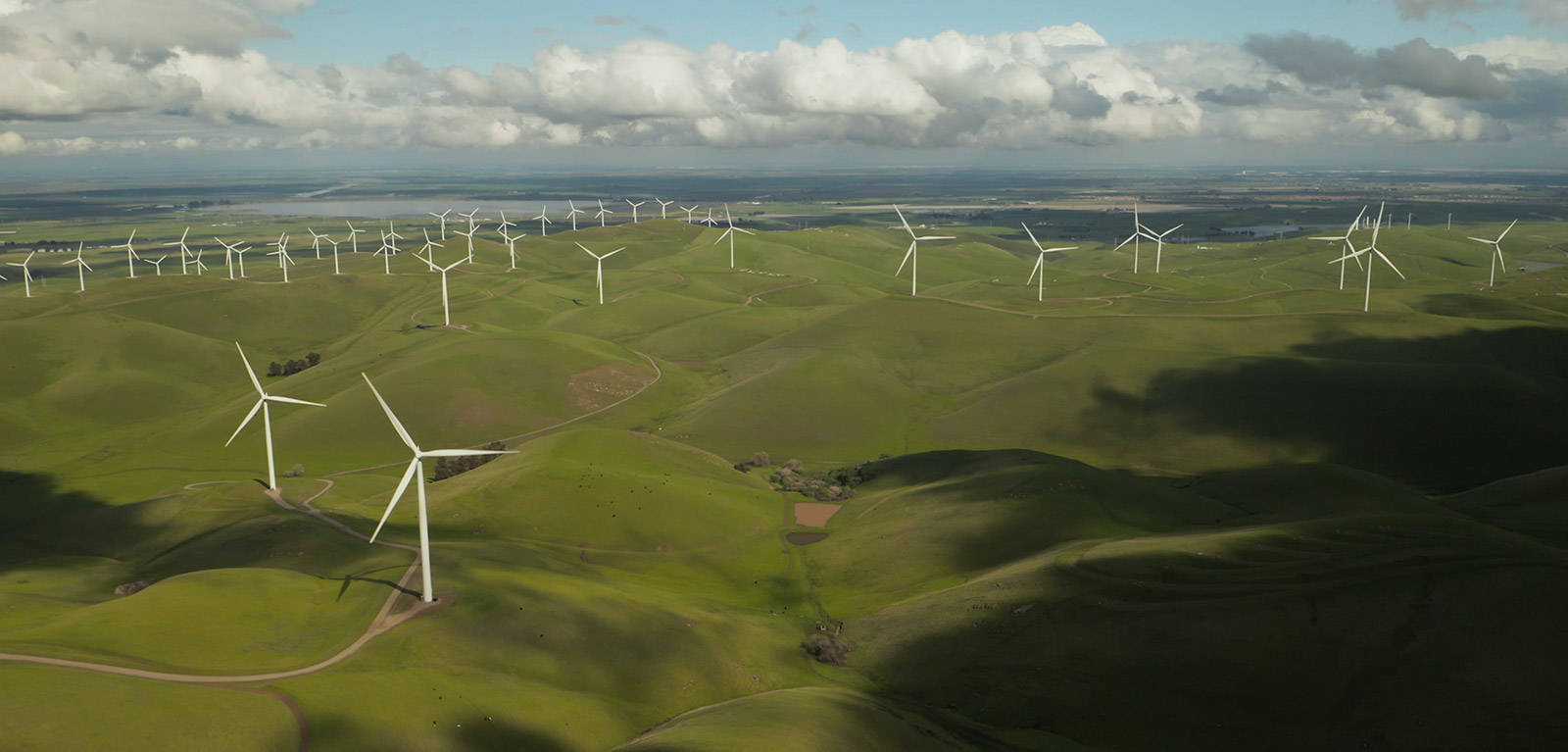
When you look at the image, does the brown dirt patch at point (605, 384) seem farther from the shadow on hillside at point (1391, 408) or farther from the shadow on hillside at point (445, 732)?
the shadow on hillside at point (445, 732)

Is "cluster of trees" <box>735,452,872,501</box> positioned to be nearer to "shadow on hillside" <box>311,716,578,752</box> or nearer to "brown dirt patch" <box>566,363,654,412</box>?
"brown dirt patch" <box>566,363,654,412</box>

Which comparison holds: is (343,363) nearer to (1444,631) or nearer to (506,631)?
(506,631)

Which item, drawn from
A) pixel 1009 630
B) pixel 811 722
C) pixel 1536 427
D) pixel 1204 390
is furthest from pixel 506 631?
pixel 1536 427

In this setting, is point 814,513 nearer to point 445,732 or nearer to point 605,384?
point 445,732

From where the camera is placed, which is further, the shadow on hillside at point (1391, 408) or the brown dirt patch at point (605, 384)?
the brown dirt patch at point (605, 384)

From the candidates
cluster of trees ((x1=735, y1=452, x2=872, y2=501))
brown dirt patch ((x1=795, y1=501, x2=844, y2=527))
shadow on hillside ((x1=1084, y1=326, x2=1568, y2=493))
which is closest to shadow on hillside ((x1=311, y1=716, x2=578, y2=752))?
brown dirt patch ((x1=795, y1=501, x2=844, y2=527))

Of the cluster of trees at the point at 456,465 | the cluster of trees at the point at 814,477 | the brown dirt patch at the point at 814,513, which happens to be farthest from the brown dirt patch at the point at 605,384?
the brown dirt patch at the point at 814,513
